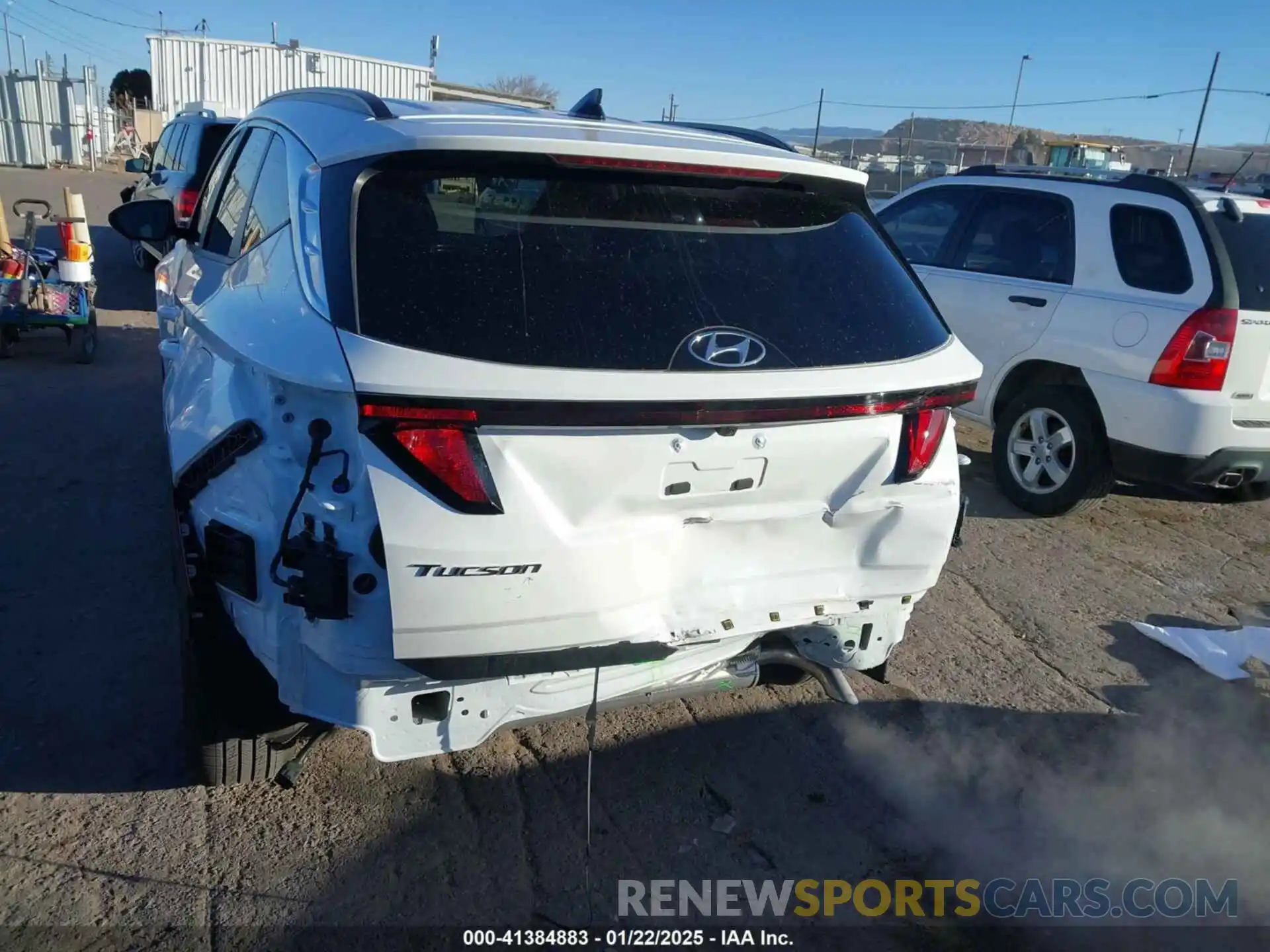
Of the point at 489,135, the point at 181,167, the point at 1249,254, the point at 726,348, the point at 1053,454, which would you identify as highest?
the point at 489,135

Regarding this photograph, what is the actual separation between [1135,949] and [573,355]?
2225mm

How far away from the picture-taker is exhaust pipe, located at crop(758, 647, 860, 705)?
9.53ft

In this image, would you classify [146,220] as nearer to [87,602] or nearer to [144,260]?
[87,602]

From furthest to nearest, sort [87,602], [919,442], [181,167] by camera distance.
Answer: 1. [181,167]
2. [87,602]
3. [919,442]

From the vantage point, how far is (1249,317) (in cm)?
495

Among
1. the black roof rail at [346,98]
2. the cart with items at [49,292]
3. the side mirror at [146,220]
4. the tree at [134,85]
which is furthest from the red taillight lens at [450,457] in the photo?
Result: the tree at [134,85]

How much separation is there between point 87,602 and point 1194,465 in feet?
17.4

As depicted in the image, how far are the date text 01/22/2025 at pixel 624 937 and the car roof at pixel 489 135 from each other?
1.99 metres

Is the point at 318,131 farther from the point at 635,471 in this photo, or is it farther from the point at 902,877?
the point at 902,877

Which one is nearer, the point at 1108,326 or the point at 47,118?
the point at 1108,326

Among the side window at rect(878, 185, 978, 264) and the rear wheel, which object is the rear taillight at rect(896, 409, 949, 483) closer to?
the side window at rect(878, 185, 978, 264)

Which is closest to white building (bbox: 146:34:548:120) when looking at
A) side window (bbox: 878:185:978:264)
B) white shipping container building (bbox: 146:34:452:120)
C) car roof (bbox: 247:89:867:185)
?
white shipping container building (bbox: 146:34:452:120)

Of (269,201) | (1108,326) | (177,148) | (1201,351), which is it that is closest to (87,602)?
(269,201)

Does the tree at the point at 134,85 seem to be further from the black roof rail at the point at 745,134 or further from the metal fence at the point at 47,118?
the black roof rail at the point at 745,134
